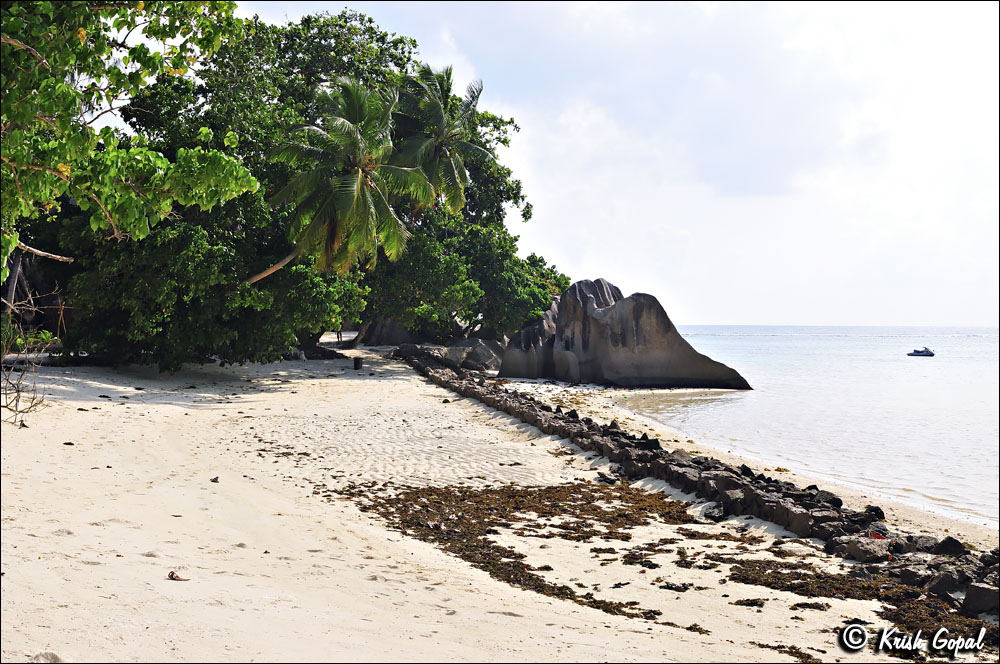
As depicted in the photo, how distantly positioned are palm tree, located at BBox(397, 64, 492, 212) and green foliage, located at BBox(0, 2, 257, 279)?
2075 centimetres

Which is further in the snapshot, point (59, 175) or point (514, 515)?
point (514, 515)

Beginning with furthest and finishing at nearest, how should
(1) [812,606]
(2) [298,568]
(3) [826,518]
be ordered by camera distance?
1. (3) [826,518]
2. (2) [298,568]
3. (1) [812,606]

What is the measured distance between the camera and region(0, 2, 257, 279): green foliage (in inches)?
189

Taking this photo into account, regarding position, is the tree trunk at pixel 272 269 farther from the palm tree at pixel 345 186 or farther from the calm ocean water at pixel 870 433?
the calm ocean water at pixel 870 433

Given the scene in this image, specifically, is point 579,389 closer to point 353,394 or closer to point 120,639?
point 353,394

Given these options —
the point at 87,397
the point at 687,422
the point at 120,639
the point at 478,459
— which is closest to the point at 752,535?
the point at 478,459

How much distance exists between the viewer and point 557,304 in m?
32.5

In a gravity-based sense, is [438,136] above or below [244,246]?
above

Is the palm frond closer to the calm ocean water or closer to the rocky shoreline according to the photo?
the calm ocean water

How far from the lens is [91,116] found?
6133 millimetres

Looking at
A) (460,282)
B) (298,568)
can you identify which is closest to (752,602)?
(298,568)

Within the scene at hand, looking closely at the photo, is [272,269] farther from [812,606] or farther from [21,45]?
[812,606]

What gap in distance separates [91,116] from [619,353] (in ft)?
78.2

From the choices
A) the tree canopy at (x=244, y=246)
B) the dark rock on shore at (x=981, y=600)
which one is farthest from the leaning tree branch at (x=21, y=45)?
the tree canopy at (x=244, y=246)
